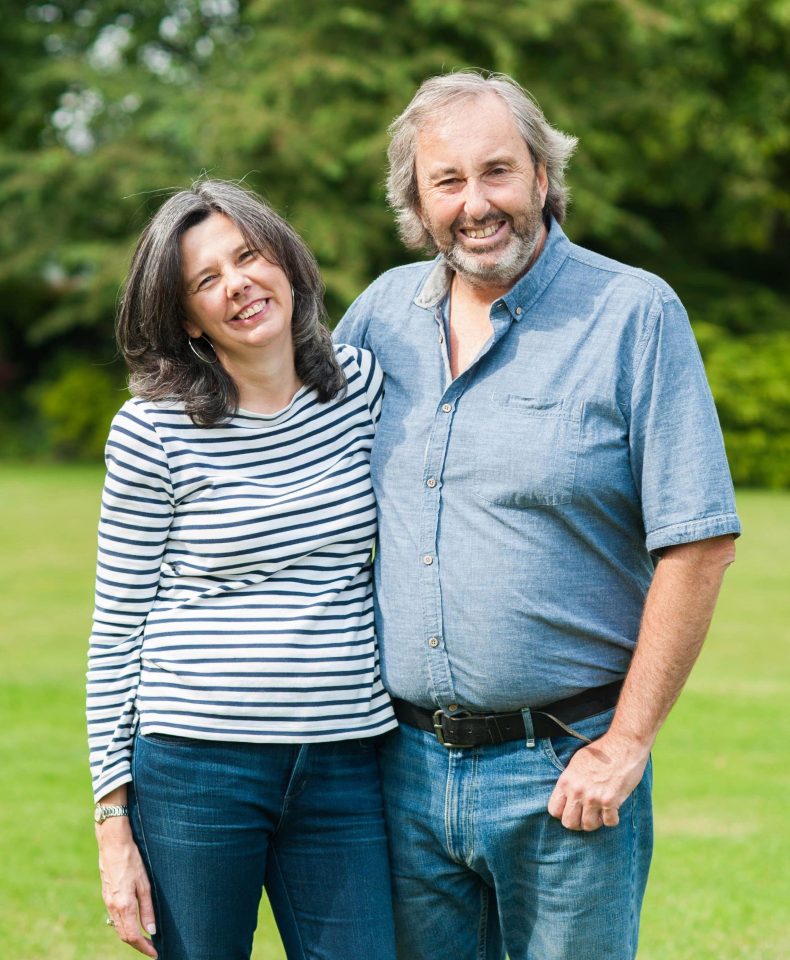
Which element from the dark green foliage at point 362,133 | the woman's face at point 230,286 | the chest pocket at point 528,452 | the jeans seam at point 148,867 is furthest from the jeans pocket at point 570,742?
the dark green foliage at point 362,133

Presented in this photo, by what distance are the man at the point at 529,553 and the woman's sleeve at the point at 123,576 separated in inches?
18.9

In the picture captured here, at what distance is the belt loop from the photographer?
2.48 m

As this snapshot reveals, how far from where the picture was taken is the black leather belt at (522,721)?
2.49 meters

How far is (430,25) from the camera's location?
1845 centimetres

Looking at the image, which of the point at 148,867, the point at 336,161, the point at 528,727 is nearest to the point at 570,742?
the point at 528,727

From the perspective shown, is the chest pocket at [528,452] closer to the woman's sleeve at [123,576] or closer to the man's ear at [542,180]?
the man's ear at [542,180]

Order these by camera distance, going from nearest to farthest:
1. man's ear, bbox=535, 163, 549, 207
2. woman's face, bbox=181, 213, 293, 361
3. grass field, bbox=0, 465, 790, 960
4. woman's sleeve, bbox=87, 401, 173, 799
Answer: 1. woman's sleeve, bbox=87, 401, 173, 799
2. woman's face, bbox=181, 213, 293, 361
3. man's ear, bbox=535, 163, 549, 207
4. grass field, bbox=0, 465, 790, 960

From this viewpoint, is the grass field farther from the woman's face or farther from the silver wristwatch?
the woman's face

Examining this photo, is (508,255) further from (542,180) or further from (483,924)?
(483,924)

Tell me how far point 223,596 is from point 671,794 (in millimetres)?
3569

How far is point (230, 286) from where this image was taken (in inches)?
99.1

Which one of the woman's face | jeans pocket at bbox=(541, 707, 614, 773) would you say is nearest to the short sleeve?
jeans pocket at bbox=(541, 707, 614, 773)

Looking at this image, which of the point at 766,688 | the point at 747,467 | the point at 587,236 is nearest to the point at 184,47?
the point at 587,236

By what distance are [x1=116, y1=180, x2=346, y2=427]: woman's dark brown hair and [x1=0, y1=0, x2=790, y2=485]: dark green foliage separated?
1422cm
